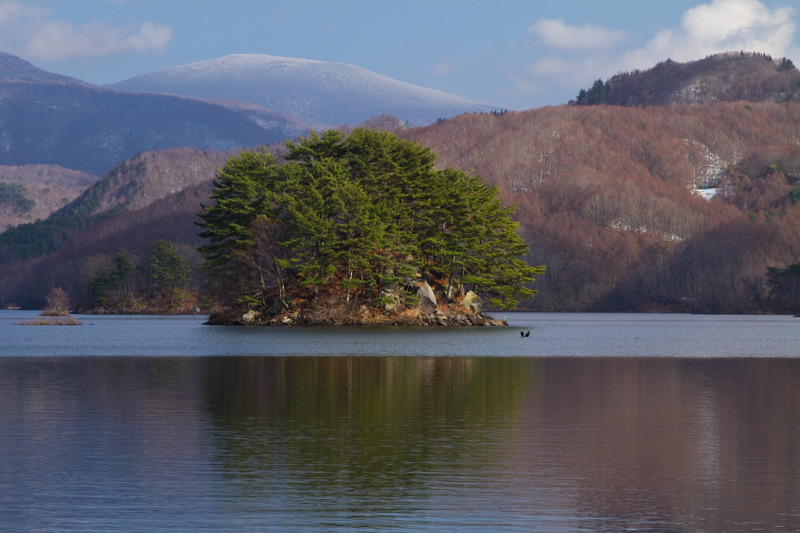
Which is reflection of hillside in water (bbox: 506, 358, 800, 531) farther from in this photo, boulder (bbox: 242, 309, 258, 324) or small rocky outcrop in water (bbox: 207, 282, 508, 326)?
boulder (bbox: 242, 309, 258, 324)

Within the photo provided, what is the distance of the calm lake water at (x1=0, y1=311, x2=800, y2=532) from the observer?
54.6ft

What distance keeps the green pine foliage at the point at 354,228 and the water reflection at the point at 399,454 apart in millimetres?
60428

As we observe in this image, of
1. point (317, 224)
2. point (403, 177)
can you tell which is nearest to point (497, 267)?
point (403, 177)

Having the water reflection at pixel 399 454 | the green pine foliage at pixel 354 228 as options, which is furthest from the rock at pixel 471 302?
the water reflection at pixel 399 454

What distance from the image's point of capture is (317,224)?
3912 inches

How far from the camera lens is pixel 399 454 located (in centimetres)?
2253

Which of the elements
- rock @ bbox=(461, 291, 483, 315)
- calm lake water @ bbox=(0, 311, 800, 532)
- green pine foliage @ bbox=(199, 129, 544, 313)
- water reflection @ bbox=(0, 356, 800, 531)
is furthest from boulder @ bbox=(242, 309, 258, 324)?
water reflection @ bbox=(0, 356, 800, 531)

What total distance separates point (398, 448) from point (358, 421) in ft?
16.2

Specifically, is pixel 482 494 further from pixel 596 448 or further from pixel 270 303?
pixel 270 303

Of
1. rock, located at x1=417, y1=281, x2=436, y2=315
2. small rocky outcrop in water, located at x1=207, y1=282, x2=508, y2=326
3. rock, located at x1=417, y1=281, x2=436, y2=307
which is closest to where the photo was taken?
small rocky outcrop in water, located at x1=207, y1=282, x2=508, y2=326

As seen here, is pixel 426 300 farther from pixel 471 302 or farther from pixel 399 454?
pixel 399 454

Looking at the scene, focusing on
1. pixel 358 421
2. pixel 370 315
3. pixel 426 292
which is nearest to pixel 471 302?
pixel 426 292

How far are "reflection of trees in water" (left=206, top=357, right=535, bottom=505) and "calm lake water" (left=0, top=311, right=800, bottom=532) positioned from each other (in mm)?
94

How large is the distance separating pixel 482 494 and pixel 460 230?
94199 millimetres
